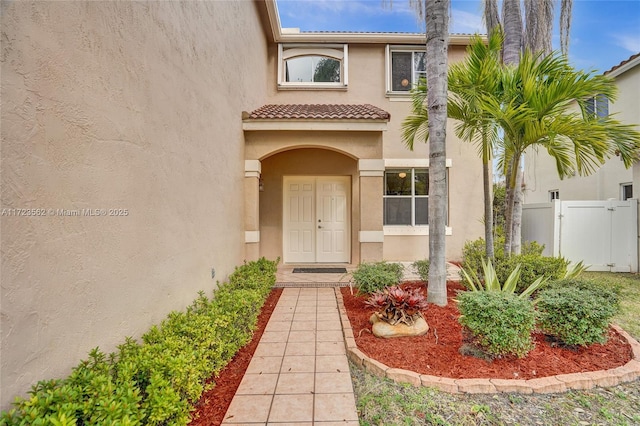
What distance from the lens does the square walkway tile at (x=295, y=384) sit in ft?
9.34

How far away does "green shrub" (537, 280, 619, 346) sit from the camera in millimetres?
3309

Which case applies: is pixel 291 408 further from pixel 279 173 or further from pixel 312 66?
pixel 312 66

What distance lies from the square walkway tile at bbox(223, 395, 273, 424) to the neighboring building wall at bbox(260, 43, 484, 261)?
6.35 metres

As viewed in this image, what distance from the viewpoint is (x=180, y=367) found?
2281mm

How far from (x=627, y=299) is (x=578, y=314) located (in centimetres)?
404

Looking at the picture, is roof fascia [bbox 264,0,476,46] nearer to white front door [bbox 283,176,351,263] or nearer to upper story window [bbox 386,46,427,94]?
upper story window [bbox 386,46,427,94]

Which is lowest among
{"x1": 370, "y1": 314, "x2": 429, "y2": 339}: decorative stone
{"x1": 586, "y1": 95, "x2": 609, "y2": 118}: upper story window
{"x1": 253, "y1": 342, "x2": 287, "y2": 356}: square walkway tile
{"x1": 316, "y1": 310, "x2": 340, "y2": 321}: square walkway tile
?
{"x1": 253, "y1": 342, "x2": 287, "y2": 356}: square walkway tile

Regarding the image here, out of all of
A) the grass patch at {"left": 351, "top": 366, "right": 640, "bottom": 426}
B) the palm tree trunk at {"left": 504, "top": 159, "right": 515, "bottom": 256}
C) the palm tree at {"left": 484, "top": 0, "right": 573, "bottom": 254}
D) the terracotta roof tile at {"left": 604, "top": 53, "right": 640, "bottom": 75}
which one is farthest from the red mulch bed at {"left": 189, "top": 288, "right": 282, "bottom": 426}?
the terracotta roof tile at {"left": 604, "top": 53, "right": 640, "bottom": 75}

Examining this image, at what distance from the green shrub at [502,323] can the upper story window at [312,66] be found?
26.5 feet

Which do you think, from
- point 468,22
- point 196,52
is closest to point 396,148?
point 468,22

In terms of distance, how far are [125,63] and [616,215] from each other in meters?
11.9

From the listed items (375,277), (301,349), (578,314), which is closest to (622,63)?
(578,314)

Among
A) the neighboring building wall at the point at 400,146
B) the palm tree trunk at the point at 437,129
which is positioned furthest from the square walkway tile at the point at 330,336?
the neighboring building wall at the point at 400,146

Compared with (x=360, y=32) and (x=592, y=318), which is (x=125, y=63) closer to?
(x=592, y=318)
